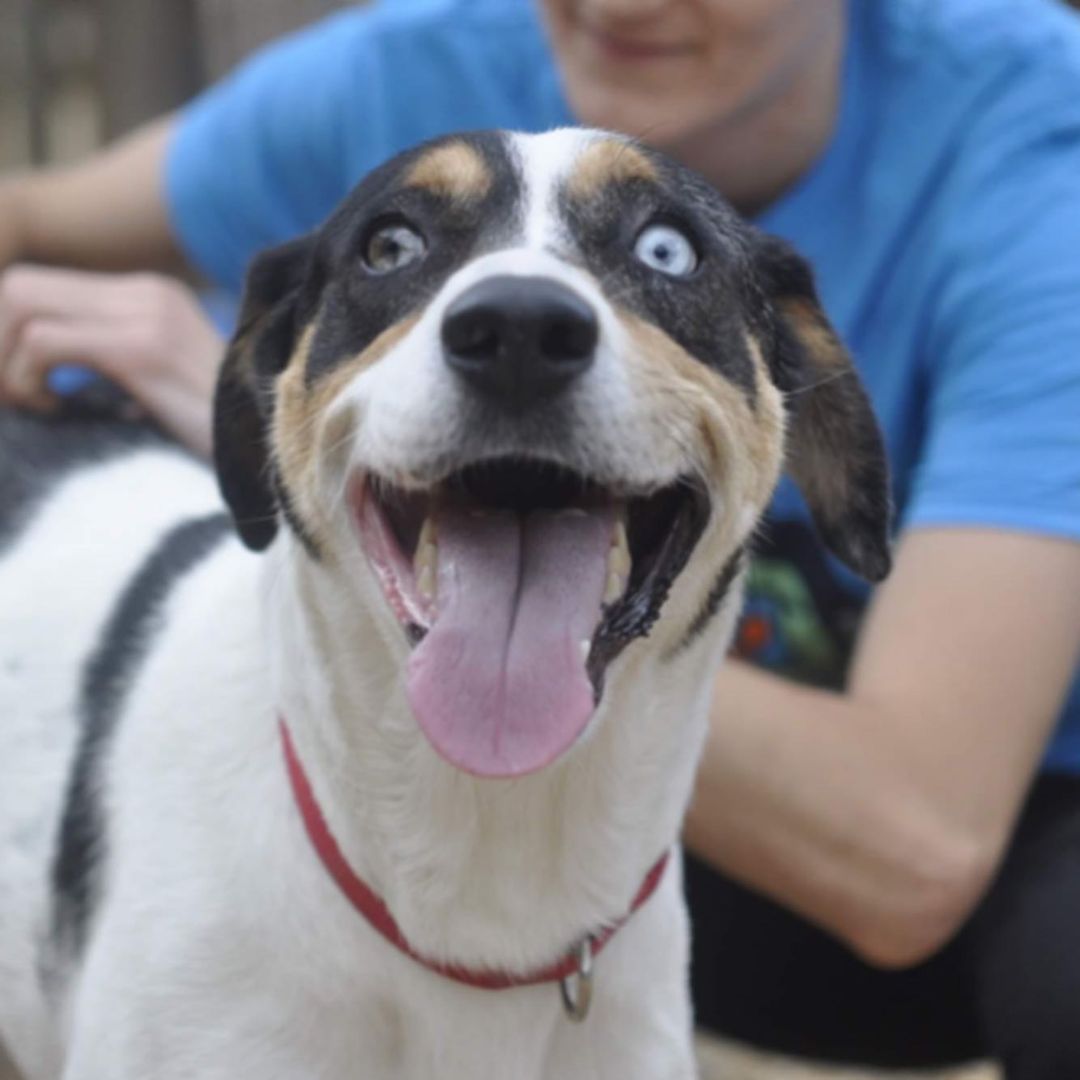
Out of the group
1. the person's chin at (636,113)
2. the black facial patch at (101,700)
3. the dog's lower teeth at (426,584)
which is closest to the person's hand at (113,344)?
the black facial patch at (101,700)

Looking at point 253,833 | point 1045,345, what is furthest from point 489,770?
point 1045,345

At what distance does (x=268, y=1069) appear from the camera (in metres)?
1.97

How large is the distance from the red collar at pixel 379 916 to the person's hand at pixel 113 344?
0.82 metres

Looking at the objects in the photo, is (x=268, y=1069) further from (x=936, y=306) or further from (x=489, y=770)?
(x=936, y=306)

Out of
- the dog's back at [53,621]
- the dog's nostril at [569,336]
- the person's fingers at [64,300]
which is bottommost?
the dog's back at [53,621]

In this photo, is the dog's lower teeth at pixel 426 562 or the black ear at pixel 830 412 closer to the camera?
the dog's lower teeth at pixel 426 562

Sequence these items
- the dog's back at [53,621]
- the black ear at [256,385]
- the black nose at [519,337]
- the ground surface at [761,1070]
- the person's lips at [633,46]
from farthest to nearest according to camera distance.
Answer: the ground surface at [761,1070], the person's lips at [633,46], the dog's back at [53,621], the black ear at [256,385], the black nose at [519,337]

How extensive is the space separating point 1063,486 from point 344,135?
1221 millimetres

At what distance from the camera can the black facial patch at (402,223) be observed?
1.88m

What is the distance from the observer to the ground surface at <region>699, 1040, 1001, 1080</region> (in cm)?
346

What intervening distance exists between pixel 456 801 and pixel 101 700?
1.81 ft

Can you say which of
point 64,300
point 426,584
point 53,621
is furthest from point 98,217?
point 426,584

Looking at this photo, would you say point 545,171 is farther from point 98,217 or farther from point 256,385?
point 98,217

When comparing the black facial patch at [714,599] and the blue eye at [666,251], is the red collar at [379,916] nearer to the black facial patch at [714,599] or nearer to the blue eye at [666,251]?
the black facial patch at [714,599]
